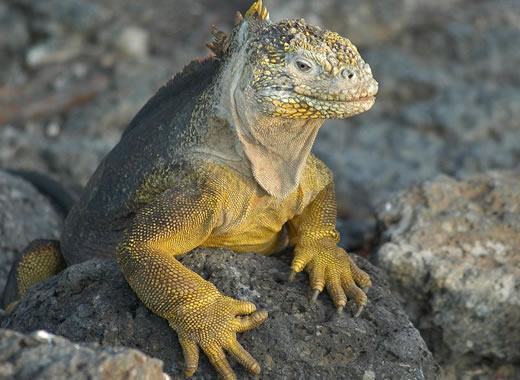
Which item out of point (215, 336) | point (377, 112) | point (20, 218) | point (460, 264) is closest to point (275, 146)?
point (215, 336)

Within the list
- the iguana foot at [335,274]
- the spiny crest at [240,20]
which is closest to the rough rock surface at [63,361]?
the iguana foot at [335,274]

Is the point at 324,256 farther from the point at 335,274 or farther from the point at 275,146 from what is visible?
the point at 275,146

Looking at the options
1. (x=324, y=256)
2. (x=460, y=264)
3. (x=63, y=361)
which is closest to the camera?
(x=63, y=361)

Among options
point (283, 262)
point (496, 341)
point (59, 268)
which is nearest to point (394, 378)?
point (283, 262)

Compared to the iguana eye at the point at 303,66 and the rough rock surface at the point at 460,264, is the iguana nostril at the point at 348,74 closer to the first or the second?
the iguana eye at the point at 303,66

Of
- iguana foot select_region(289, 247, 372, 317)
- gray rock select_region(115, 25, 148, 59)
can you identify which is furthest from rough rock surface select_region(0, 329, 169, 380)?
gray rock select_region(115, 25, 148, 59)

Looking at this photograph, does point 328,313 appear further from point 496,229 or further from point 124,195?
point 496,229
